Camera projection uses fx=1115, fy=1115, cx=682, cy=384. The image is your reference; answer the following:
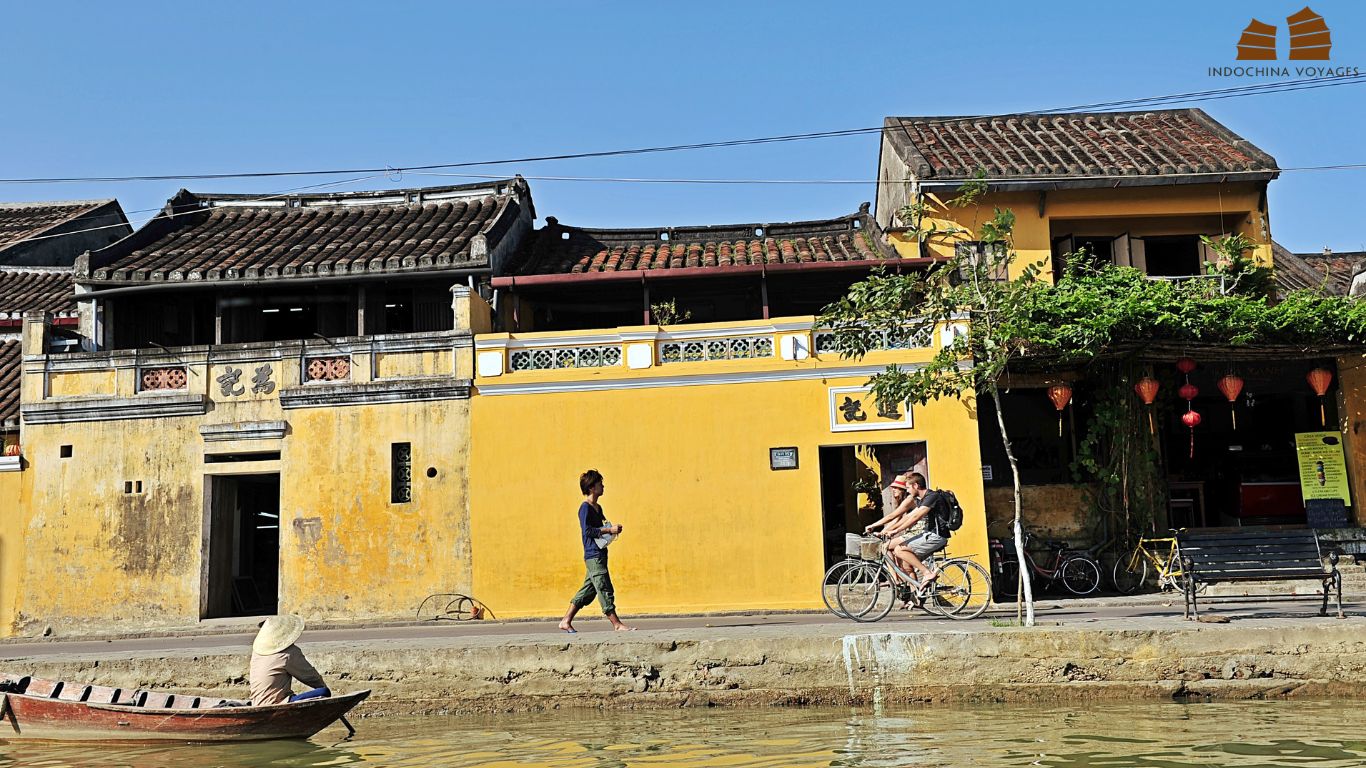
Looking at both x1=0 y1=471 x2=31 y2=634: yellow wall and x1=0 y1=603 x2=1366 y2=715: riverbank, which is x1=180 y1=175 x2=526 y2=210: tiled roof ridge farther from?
x1=0 y1=603 x2=1366 y2=715: riverbank

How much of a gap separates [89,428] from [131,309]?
8.09 ft

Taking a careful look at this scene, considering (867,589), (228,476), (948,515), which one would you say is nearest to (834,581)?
(867,589)

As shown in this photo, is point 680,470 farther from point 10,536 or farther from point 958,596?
point 10,536

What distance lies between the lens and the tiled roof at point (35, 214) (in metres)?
26.4

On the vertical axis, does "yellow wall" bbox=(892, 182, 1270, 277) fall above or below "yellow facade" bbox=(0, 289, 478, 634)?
above

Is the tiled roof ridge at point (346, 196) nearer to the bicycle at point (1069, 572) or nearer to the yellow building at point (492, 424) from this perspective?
the yellow building at point (492, 424)

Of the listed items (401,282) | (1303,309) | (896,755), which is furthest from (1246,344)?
(401,282)

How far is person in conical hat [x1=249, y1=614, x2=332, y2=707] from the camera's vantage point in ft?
27.9

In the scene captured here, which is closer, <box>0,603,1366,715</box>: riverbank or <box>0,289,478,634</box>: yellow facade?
<box>0,603,1366,715</box>: riverbank

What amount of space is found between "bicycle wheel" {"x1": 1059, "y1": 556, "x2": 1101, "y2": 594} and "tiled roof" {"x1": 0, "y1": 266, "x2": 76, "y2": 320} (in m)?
17.6

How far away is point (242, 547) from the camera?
679 inches

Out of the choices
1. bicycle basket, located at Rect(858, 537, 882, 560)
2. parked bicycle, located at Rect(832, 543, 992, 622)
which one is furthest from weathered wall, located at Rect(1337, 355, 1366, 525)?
bicycle basket, located at Rect(858, 537, 882, 560)

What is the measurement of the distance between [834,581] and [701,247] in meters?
8.33

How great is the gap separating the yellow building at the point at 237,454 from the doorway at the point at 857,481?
566cm
